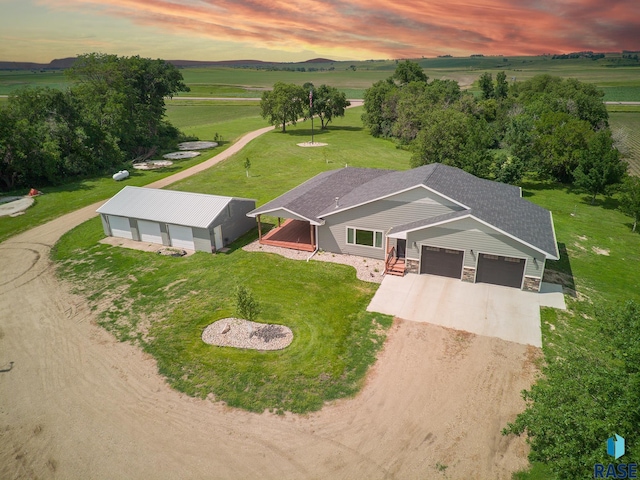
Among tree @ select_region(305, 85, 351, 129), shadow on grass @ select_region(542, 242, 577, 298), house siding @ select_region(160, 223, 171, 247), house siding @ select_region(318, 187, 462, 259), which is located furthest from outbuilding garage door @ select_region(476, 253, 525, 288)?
tree @ select_region(305, 85, 351, 129)

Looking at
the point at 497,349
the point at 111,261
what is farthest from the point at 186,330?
the point at 497,349

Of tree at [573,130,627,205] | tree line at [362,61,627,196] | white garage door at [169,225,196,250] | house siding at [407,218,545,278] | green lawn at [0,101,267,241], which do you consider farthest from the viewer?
tree line at [362,61,627,196]

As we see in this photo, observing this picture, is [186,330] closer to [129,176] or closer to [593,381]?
[593,381]

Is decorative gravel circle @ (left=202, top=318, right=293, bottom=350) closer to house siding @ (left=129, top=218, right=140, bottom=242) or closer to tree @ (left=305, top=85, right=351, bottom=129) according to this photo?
house siding @ (left=129, top=218, right=140, bottom=242)

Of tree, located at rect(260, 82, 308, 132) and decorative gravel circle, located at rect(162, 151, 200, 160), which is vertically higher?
tree, located at rect(260, 82, 308, 132)

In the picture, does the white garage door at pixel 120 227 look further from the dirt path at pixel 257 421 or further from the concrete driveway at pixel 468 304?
the concrete driveway at pixel 468 304

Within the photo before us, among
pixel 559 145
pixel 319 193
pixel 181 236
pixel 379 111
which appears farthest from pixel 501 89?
pixel 181 236
